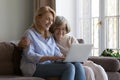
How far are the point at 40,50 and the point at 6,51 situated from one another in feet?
1.32

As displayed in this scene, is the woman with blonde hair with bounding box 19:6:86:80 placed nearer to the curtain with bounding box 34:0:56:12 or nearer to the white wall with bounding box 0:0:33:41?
the curtain with bounding box 34:0:56:12

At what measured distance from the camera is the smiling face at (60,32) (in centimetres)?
299

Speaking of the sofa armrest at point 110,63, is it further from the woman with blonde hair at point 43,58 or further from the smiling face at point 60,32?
the woman with blonde hair at point 43,58

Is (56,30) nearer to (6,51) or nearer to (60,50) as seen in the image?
(60,50)

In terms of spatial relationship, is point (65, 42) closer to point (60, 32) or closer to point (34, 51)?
point (60, 32)

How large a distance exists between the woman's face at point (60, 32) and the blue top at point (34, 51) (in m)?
0.12

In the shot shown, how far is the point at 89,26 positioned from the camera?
461 centimetres

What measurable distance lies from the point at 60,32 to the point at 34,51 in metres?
0.42

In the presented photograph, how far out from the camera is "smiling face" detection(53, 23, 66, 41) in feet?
9.80

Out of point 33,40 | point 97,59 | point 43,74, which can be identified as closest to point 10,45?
point 33,40

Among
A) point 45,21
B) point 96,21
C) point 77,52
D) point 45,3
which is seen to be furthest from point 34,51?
point 96,21

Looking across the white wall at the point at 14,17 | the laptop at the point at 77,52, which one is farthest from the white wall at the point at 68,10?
the laptop at the point at 77,52

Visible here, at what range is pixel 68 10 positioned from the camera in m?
4.70

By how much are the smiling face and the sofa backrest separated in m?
0.44
